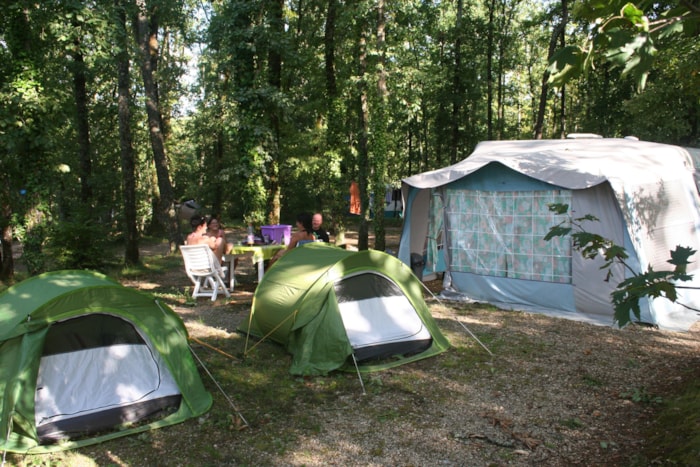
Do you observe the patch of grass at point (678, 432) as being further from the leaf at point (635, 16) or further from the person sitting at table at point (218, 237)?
the person sitting at table at point (218, 237)

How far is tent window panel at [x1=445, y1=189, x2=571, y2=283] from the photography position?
25.3ft

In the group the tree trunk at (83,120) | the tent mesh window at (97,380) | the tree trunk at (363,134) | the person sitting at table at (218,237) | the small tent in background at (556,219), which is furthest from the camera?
the tree trunk at (363,134)

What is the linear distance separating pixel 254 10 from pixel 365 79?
2.69 metres

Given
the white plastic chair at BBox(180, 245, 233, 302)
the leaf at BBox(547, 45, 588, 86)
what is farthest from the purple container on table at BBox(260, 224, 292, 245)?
the leaf at BBox(547, 45, 588, 86)

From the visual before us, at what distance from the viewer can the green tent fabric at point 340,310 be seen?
5203mm

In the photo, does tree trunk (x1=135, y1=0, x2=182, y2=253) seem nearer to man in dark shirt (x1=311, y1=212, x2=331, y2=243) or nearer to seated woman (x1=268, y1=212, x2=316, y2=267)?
man in dark shirt (x1=311, y1=212, x2=331, y2=243)

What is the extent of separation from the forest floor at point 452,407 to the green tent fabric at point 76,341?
17 cm

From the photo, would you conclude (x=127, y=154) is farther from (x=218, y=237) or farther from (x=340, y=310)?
A: (x=340, y=310)

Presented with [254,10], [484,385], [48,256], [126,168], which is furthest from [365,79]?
[484,385]

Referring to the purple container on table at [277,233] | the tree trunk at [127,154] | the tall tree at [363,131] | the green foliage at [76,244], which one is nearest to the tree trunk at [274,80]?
the tall tree at [363,131]

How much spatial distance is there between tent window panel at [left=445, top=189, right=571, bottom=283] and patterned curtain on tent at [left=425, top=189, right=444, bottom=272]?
0.62 ft

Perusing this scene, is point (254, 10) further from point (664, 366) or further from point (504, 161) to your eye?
point (664, 366)

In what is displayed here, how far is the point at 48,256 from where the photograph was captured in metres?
9.76

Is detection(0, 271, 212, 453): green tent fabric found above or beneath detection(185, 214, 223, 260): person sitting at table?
beneath
